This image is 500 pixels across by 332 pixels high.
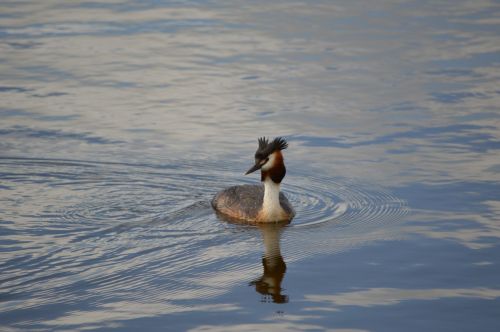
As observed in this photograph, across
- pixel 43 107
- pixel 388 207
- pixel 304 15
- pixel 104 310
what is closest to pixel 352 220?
pixel 388 207

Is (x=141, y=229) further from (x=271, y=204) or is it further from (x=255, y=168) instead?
(x=255, y=168)

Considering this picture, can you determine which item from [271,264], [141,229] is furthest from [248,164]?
[271,264]

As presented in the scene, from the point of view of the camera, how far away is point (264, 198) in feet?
49.5

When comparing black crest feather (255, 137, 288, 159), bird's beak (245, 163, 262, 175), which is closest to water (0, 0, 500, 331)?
bird's beak (245, 163, 262, 175)

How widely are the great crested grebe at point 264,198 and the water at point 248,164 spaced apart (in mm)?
243

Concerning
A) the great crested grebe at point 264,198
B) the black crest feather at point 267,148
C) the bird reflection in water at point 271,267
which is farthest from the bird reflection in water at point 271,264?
the black crest feather at point 267,148

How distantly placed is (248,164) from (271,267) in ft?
14.0

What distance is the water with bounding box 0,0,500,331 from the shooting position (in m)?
11.7

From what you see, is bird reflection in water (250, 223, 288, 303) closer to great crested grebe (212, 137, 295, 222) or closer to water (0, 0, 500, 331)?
water (0, 0, 500, 331)

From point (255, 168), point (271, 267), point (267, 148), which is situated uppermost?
point (267, 148)

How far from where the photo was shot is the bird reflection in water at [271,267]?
11922 millimetres

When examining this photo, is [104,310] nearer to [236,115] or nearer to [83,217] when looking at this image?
[83,217]

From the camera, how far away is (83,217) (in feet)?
47.1

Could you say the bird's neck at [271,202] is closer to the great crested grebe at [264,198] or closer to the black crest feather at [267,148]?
the great crested grebe at [264,198]
